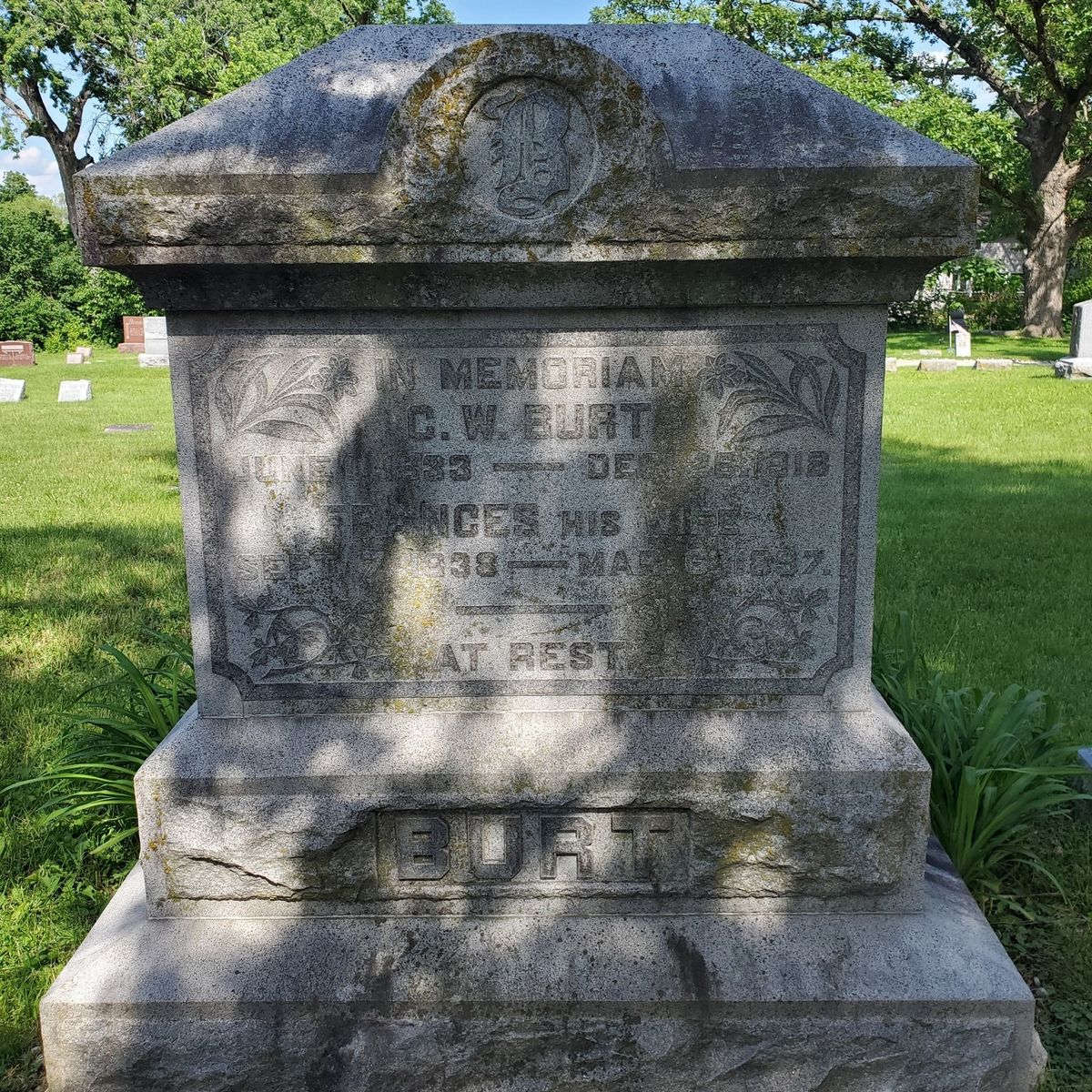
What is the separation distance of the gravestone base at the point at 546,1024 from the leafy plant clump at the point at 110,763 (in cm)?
90

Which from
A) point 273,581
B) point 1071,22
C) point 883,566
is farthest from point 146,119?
point 273,581

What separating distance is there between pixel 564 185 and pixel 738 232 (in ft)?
1.31

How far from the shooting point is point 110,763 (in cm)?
→ 349

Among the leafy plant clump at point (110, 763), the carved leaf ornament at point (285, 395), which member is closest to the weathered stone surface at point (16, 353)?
the leafy plant clump at point (110, 763)

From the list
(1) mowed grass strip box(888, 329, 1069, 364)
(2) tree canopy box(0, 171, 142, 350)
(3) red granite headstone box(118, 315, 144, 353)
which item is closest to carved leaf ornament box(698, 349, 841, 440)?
(1) mowed grass strip box(888, 329, 1069, 364)

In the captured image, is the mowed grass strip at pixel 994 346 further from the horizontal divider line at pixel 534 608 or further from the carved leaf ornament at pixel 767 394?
the horizontal divider line at pixel 534 608

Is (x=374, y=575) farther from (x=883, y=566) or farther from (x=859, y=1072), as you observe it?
(x=883, y=566)

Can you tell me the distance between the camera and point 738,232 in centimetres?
226

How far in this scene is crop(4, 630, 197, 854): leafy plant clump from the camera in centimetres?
332

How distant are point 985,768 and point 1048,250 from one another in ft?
83.4

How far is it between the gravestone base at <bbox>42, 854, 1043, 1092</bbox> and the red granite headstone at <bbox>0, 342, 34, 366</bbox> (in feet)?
77.0

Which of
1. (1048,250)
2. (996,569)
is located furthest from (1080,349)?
(996,569)

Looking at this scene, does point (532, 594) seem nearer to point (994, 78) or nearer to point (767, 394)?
point (767, 394)

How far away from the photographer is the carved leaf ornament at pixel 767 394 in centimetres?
248
